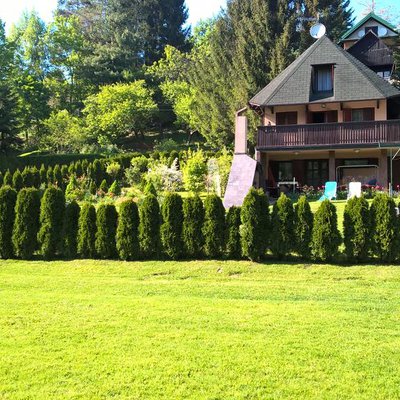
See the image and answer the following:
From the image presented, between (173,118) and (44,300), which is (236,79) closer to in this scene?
(173,118)

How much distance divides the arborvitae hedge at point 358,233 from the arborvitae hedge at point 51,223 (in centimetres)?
573

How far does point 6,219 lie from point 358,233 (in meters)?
7.13

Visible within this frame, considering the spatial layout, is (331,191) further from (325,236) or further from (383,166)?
(325,236)

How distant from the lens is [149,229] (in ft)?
30.3

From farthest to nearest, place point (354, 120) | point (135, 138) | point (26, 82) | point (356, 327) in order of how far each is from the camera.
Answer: point (135, 138)
point (26, 82)
point (354, 120)
point (356, 327)

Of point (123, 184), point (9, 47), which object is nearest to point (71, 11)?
point (9, 47)

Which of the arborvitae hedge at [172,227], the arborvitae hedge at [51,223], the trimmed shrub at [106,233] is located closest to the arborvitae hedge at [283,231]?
the arborvitae hedge at [172,227]

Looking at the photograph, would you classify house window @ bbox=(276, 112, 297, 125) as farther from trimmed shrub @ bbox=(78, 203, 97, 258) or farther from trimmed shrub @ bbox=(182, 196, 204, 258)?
trimmed shrub @ bbox=(78, 203, 97, 258)

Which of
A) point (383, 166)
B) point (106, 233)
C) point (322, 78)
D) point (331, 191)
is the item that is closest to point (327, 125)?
point (383, 166)

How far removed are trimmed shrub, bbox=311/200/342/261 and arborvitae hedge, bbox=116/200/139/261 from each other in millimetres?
3455

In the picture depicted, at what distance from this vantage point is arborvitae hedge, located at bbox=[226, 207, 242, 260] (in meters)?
8.97

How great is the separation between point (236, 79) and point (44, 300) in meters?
24.1

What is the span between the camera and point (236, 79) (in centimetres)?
2839

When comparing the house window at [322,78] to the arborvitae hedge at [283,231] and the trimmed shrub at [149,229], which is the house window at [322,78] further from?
the trimmed shrub at [149,229]
